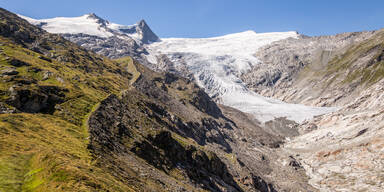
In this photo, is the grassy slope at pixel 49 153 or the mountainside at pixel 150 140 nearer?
the grassy slope at pixel 49 153

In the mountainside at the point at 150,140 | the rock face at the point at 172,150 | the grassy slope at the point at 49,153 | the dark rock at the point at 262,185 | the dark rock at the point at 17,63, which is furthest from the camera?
the dark rock at the point at 262,185

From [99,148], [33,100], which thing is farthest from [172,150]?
[33,100]

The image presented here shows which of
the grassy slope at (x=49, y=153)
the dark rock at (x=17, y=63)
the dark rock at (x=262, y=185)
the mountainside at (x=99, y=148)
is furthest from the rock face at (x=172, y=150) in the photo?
the dark rock at (x=17, y=63)

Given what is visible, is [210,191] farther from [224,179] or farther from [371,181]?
[371,181]

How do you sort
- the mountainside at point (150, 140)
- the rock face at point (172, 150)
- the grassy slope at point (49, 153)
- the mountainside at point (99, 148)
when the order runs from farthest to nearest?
1. the rock face at point (172, 150)
2. the mountainside at point (150, 140)
3. the mountainside at point (99, 148)
4. the grassy slope at point (49, 153)

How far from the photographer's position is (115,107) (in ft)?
168

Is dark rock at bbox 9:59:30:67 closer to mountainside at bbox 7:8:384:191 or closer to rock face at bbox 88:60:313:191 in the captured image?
mountainside at bbox 7:8:384:191

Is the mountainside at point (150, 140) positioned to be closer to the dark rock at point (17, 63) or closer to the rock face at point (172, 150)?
the rock face at point (172, 150)

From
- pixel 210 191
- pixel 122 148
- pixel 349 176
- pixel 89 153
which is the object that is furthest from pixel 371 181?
pixel 89 153

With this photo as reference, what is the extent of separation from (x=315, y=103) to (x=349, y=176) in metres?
133

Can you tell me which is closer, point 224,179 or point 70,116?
point 70,116

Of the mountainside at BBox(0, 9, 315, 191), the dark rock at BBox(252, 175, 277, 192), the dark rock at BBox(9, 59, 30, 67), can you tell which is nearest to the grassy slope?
the mountainside at BBox(0, 9, 315, 191)

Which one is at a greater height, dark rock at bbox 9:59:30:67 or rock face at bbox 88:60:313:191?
dark rock at bbox 9:59:30:67

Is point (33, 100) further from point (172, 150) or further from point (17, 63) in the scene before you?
point (17, 63)
